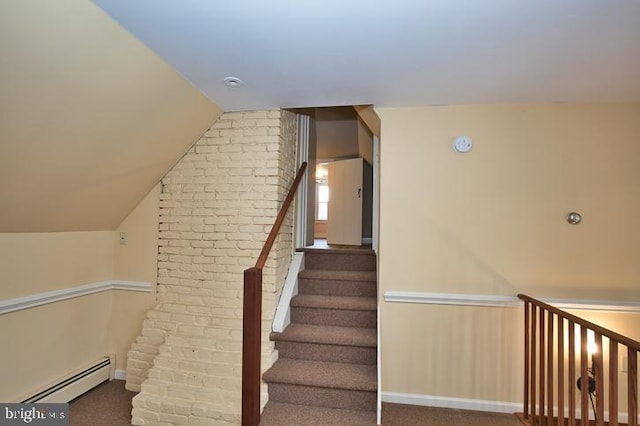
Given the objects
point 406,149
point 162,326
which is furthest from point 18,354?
point 406,149

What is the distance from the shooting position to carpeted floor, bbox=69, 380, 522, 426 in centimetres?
229

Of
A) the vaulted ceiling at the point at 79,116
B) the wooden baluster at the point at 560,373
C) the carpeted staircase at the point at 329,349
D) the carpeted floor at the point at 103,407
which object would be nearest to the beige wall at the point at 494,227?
the carpeted staircase at the point at 329,349

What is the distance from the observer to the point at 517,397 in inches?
96.7

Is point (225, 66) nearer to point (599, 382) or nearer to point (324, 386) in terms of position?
point (324, 386)

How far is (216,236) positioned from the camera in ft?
9.14

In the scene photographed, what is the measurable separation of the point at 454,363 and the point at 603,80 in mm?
2268

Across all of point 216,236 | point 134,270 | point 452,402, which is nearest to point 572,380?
point 452,402

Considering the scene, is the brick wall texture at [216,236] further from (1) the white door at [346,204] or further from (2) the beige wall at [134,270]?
(1) the white door at [346,204]

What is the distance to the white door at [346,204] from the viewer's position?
15.5 feet

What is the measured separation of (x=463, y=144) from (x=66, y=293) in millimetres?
3411

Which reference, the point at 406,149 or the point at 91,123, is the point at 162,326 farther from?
the point at 406,149

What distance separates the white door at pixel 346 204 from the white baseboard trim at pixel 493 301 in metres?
2.12

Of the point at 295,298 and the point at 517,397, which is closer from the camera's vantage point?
the point at 517,397

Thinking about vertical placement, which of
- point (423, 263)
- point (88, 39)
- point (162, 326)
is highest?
point (88, 39)
